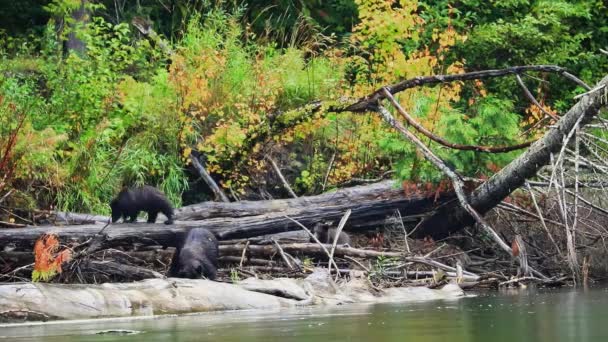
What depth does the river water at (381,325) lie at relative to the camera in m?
8.64

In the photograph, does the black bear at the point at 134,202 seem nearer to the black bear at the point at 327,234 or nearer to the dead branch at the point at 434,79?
the black bear at the point at 327,234

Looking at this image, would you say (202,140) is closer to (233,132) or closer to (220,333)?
(233,132)

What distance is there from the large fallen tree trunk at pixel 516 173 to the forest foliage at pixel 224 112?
2.05ft

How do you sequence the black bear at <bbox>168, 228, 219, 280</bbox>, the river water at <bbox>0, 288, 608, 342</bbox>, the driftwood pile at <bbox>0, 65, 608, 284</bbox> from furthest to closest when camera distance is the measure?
the driftwood pile at <bbox>0, 65, 608, 284</bbox>, the black bear at <bbox>168, 228, 219, 280</bbox>, the river water at <bbox>0, 288, 608, 342</bbox>

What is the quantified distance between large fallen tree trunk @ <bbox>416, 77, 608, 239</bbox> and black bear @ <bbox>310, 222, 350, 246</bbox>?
1.30 m

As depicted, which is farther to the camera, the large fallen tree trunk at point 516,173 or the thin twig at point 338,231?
the thin twig at point 338,231

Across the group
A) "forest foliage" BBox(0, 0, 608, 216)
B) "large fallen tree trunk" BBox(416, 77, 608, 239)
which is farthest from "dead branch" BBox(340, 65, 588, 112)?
"large fallen tree trunk" BBox(416, 77, 608, 239)

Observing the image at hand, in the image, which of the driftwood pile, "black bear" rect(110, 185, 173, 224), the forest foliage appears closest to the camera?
the driftwood pile

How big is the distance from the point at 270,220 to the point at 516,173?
3.26 m

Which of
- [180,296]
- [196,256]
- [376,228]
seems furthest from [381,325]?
[376,228]

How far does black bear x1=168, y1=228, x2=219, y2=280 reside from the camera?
1364 cm

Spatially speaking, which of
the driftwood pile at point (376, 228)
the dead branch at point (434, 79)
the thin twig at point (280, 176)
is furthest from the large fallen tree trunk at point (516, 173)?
the thin twig at point (280, 176)

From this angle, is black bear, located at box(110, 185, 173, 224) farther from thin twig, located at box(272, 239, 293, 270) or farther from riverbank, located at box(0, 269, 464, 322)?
riverbank, located at box(0, 269, 464, 322)

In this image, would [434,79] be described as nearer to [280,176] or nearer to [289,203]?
[289,203]
